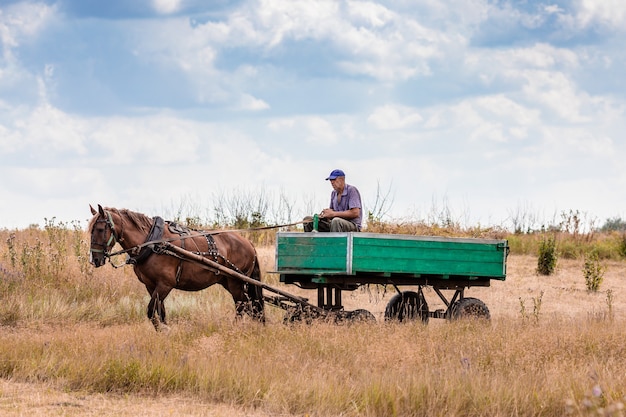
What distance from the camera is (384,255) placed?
35.2 ft

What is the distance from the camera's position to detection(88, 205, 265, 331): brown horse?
1025 centimetres

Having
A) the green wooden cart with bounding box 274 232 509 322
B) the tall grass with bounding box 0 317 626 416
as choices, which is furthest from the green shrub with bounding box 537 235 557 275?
the tall grass with bounding box 0 317 626 416

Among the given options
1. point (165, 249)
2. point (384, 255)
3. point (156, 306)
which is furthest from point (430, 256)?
point (156, 306)

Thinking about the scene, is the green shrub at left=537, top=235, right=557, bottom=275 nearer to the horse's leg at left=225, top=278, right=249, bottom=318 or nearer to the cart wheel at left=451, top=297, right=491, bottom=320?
the cart wheel at left=451, top=297, right=491, bottom=320

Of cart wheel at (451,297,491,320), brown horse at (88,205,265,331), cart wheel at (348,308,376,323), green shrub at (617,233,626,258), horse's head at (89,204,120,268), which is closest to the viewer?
horse's head at (89,204,120,268)

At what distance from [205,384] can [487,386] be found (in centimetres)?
252

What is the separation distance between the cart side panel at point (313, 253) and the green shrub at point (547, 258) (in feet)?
34.9

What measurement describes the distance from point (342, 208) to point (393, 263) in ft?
3.56

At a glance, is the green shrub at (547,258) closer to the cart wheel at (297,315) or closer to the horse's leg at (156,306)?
the cart wheel at (297,315)

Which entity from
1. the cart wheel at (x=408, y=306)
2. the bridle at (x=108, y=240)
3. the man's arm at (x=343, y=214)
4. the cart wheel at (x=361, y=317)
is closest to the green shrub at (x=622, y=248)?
the cart wheel at (x=408, y=306)

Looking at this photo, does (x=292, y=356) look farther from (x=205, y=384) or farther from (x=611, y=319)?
(x=611, y=319)

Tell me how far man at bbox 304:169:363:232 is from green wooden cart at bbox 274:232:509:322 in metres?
0.52

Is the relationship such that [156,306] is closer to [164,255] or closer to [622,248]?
[164,255]

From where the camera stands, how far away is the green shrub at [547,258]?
19797mm
